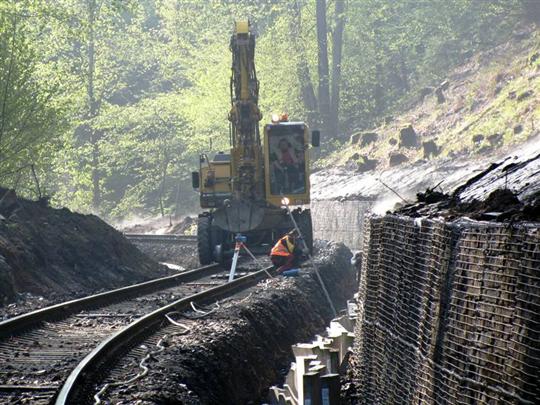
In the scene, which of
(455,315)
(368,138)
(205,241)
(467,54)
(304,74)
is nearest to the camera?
(455,315)

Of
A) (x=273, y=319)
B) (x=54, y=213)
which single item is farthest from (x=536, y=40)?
(x=273, y=319)

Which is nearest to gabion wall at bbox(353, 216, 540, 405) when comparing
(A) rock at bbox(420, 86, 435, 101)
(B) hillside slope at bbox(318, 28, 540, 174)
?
(B) hillside slope at bbox(318, 28, 540, 174)

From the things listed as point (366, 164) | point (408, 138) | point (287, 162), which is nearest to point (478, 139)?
point (408, 138)

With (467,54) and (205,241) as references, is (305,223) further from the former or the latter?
(467,54)

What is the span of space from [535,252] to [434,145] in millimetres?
36297

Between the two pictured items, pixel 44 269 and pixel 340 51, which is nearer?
pixel 44 269

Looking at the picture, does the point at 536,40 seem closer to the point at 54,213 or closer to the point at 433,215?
the point at 54,213

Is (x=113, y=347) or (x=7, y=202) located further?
(x=7, y=202)

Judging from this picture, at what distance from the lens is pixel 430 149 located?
4134 cm

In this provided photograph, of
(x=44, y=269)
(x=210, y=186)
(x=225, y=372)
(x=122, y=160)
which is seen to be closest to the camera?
(x=225, y=372)

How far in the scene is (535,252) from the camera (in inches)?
219

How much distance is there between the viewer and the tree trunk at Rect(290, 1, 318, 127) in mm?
56781

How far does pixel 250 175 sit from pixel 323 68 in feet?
103

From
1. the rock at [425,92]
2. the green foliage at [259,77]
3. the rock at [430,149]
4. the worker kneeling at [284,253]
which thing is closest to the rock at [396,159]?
the rock at [430,149]
